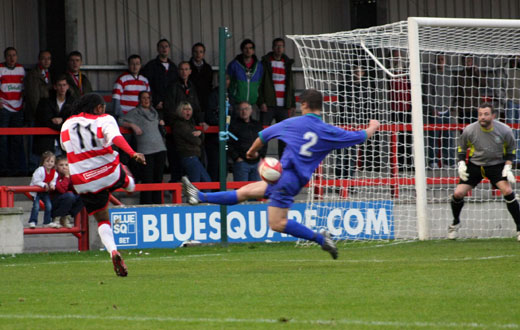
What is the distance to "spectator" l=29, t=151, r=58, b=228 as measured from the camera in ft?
A: 46.1

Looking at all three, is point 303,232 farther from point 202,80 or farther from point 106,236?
point 202,80

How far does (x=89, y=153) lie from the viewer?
388 inches

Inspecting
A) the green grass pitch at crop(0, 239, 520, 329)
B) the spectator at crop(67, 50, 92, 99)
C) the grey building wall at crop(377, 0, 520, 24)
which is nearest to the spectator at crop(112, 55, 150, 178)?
the spectator at crop(67, 50, 92, 99)

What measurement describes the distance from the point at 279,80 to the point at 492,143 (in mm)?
5025

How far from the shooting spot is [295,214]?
14719 millimetres

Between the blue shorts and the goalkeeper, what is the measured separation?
4357 millimetres

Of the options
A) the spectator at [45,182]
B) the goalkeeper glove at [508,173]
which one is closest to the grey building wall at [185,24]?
the spectator at [45,182]

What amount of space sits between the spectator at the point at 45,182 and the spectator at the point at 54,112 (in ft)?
2.57

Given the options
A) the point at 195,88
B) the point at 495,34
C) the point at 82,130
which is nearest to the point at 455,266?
the point at 82,130

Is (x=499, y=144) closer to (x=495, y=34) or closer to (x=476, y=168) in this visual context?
(x=476, y=168)

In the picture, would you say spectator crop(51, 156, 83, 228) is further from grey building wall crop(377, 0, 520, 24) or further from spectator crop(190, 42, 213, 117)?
grey building wall crop(377, 0, 520, 24)

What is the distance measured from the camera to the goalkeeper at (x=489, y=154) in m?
13.8

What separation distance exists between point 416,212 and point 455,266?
481 centimetres

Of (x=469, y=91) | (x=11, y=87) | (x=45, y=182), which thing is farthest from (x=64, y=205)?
(x=469, y=91)
